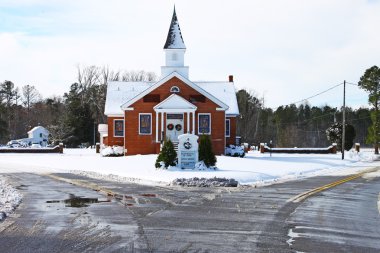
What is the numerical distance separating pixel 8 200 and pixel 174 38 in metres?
34.5

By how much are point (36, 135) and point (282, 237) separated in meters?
85.7

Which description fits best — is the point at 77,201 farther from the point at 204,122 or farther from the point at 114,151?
the point at 114,151

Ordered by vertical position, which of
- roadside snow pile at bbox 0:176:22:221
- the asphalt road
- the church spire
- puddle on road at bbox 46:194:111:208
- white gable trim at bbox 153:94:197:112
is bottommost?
the asphalt road

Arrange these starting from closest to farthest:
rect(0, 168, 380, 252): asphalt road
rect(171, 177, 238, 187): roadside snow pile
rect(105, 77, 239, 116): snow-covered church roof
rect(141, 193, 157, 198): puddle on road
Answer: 1. rect(0, 168, 380, 252): asphalt road
2. rect(141, 193, 157, 198): puddle on road
3. rect(171, 177, 238, 187): roadside snow pile
4. rect(105, 77, 239, 116): snow-covered church roof

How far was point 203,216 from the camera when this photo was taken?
13.3 m

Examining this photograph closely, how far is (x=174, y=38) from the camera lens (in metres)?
48.8

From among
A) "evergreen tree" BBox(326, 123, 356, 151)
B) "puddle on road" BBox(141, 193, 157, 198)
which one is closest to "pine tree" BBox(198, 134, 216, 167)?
"puddle on road" BBox(141, 193, 157, 198)

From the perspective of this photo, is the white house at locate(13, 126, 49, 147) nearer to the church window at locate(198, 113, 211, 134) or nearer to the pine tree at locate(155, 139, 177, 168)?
the church window at locate(198, 113, 211, 134)

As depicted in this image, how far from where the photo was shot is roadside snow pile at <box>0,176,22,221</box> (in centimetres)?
1352

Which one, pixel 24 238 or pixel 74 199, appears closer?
pixel 24 238

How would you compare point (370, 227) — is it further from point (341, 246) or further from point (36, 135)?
point (36, 135)

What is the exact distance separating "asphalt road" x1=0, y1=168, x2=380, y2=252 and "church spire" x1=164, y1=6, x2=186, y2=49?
29.8 metres

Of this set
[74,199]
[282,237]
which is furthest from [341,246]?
[74,199]

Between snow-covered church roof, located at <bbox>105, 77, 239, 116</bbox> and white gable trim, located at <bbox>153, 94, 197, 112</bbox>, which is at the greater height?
snow-covered church roof, located at <bbox>105, 77, 239, 116</bbox>
